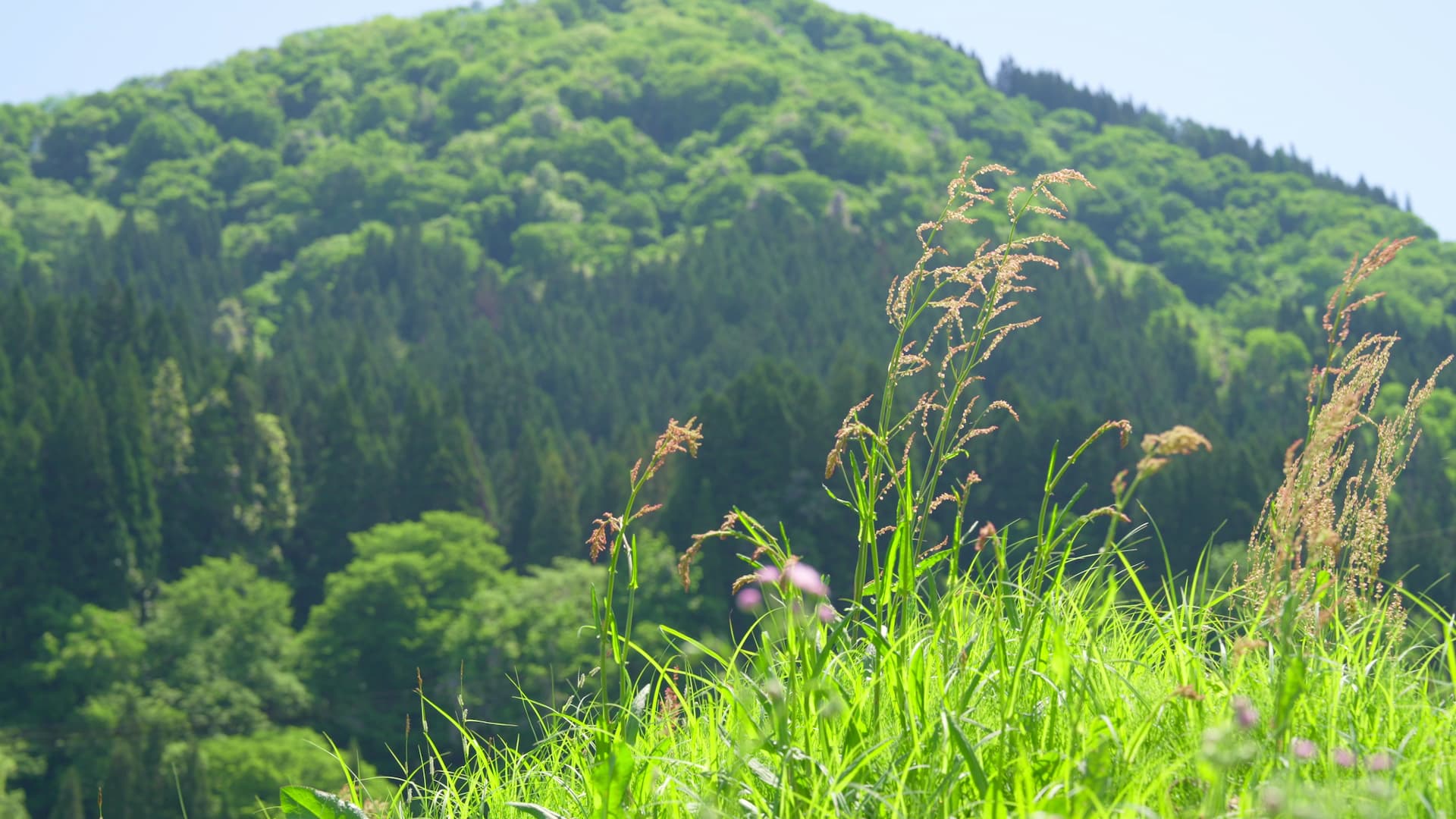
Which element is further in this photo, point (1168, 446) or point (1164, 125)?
point (1164, 125)

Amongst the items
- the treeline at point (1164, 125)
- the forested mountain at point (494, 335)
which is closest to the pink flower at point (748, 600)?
the forested mountain at point (494, 335)

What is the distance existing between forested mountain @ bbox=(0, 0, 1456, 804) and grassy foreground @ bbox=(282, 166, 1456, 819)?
3.90 ft

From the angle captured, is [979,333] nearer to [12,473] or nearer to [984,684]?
[984,684]

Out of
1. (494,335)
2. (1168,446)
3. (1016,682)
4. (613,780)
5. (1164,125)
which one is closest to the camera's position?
(1168,446)

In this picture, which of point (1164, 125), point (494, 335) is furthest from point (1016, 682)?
point (1164, 125)

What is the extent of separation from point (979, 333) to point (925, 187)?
138638mm

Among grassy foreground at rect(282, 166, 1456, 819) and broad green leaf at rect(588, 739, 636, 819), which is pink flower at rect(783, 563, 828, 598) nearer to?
grassy foreground at rect(282, 166, 1456, 819)

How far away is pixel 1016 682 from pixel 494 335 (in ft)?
332

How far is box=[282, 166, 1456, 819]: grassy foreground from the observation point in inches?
92.0

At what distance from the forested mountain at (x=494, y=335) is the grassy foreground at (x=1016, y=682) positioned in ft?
3.90

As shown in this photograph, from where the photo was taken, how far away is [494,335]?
10231 cm

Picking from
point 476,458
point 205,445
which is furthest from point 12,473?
point 476,458

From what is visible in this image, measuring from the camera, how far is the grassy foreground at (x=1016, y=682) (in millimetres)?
2336

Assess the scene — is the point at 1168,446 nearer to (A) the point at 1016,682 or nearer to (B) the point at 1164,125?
(A) the point at 1016,682
